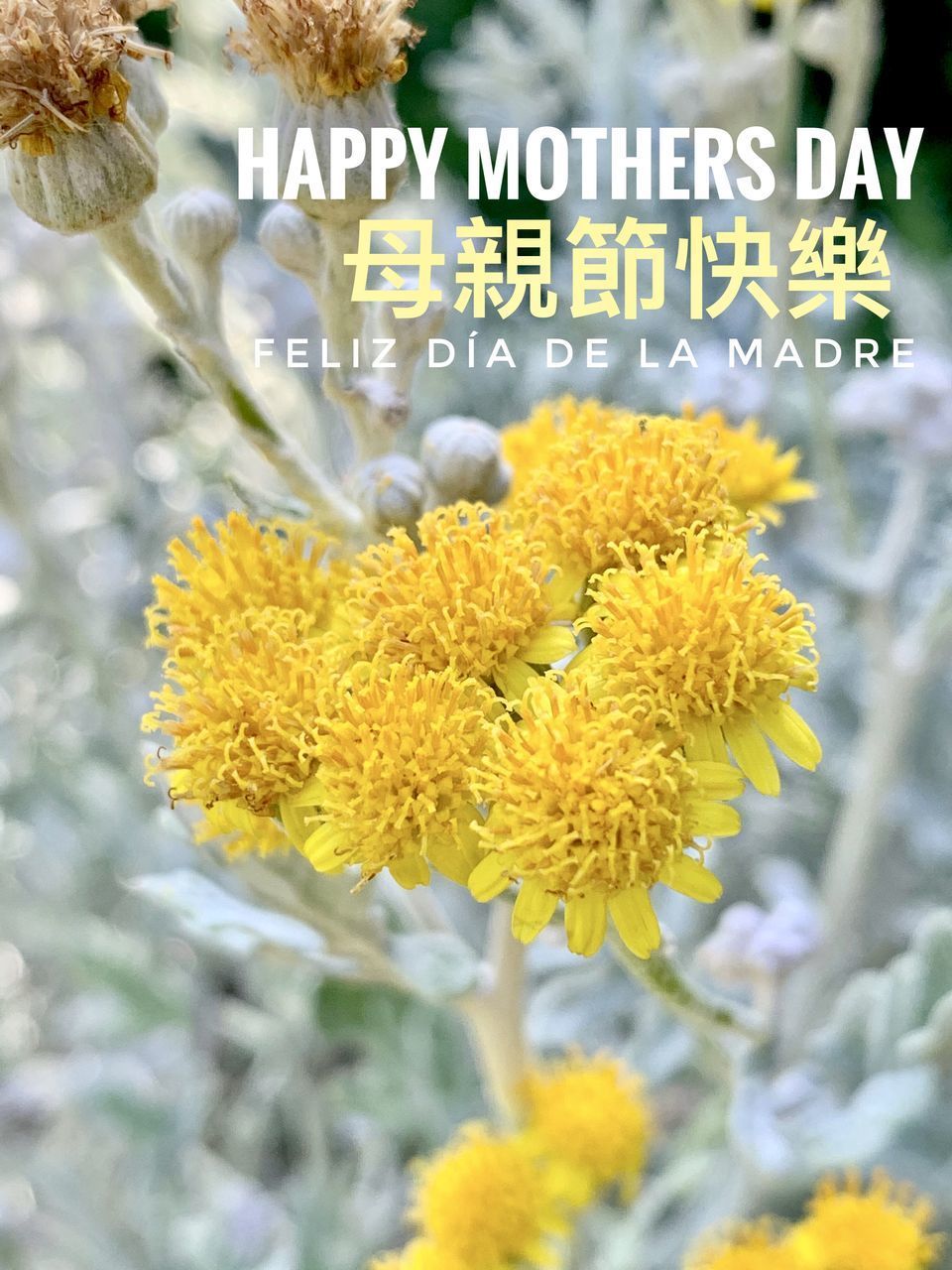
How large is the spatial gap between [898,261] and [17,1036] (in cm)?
126

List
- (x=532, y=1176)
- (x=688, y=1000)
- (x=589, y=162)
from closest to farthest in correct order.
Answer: (x=688, y=1000) < (x=532, y=1176) < (x=589, y=162)

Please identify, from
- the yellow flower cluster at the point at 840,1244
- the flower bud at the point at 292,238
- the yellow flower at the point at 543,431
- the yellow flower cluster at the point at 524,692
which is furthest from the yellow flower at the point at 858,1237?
the flower bud at the point at 292,238

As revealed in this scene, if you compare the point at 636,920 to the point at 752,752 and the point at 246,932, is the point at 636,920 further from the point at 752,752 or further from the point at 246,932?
the point at 246,932

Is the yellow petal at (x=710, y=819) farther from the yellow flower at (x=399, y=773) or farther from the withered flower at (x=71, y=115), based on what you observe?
the withered flower at (x=71, y=115)

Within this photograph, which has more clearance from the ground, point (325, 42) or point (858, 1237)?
point (325, 42)

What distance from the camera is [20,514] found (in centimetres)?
114

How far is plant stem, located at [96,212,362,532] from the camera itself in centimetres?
52

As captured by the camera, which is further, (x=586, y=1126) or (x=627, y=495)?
(x=586, y=1126)

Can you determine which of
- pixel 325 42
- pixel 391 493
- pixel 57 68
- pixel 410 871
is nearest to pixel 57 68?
pixel 57 68

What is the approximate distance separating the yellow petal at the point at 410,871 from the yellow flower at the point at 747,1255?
0.35m

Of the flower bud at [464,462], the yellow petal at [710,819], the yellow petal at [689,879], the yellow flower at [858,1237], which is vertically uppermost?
the flower bud at [464,462]

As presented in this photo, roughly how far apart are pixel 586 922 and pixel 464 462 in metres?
0.20

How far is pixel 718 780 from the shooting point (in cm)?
48

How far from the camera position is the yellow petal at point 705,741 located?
490 mm
